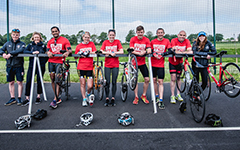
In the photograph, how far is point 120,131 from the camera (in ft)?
11.4

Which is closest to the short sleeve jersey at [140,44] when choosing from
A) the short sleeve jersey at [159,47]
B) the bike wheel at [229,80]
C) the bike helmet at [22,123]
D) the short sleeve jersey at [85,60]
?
the short sleeve jersey at [159,47]

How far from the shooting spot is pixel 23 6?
28.1ft

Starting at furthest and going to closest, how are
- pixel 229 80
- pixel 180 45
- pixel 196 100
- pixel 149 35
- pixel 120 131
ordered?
pixel 149 35 < pixel 180 45 < pixel 229 80 < pixel 196 100 < pixel 120 131

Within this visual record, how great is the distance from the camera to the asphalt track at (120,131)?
9.74 feet

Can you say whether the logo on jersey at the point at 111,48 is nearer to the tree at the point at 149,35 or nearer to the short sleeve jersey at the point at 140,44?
the short sleeve jersey at the point at 140,44

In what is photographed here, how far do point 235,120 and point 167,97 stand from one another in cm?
232

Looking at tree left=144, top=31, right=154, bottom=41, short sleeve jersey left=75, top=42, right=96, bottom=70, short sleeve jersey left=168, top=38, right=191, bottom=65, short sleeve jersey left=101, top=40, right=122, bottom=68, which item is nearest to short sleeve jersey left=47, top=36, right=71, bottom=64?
short sleeve jersey left=75, top=42, right=96, bottom=70

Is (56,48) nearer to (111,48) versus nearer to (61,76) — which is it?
(61,76)

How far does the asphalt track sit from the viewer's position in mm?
2968

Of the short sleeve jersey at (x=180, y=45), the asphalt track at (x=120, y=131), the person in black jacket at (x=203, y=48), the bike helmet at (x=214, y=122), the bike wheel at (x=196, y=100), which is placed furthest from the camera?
the short sleeve jersey at (x=180, y=45)

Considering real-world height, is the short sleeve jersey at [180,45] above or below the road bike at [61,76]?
above

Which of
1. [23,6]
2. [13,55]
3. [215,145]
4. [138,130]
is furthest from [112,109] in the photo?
[23,6]

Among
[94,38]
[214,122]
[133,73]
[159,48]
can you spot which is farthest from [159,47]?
[94,38]

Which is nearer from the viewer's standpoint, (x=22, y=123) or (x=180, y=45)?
(x=22, y=123)
